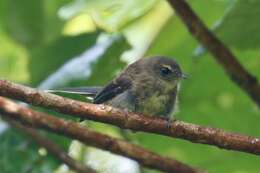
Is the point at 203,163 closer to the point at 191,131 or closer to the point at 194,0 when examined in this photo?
the point at 194,0

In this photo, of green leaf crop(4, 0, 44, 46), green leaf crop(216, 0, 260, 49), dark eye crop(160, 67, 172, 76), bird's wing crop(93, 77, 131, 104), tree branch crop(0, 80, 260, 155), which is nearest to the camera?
tree branch crop(0, 80, 260, 155)

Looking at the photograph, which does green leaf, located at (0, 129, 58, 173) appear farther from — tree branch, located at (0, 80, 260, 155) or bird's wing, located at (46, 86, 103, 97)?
tree branch, located at (0, 80, 260, 155)

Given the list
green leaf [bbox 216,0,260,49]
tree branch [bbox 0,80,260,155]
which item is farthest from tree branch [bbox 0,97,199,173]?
green leaf [bbox 216,0,260,49]

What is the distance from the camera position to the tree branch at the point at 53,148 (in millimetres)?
3641

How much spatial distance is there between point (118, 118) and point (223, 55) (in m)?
1.04

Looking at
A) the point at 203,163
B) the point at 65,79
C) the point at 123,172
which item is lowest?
the point at 203,163

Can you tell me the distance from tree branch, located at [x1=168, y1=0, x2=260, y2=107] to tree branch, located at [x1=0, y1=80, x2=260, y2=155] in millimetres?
855

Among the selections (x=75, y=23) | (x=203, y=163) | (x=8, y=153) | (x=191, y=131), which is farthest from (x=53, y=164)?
(x=75, y=23)

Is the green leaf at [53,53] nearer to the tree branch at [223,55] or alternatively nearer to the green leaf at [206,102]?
the green leaf at [206,102]

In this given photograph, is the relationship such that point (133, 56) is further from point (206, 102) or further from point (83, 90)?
point (83, 90)

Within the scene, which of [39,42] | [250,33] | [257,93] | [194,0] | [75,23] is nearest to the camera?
[257,93]

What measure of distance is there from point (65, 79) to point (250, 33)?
106 centimetres

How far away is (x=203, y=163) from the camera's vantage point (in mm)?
4559

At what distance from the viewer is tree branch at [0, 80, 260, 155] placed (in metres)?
2.72
